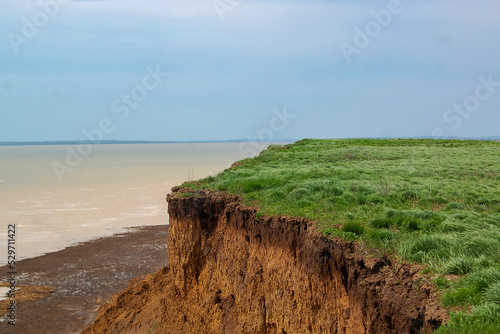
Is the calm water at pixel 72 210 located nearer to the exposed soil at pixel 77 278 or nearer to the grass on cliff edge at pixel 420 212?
the exposed soil at pixel 77 278

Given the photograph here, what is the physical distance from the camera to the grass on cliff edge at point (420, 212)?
6.62 meters

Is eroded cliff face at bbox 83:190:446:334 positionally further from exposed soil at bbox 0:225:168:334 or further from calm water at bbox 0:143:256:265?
calm water at bbox 0:143:256:265

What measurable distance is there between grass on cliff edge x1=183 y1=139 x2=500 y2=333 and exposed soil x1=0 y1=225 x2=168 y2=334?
9.15m

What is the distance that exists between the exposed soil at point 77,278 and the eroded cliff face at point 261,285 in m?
3.95

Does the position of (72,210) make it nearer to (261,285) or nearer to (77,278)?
(77,278)

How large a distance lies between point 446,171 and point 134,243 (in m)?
22.2

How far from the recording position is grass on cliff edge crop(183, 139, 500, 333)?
662 centimetres

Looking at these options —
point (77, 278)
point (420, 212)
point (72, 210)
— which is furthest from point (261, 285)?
point (72, 210)

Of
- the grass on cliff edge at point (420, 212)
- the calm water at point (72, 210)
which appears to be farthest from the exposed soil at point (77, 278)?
the grass on cliff edge at point (420, 212)

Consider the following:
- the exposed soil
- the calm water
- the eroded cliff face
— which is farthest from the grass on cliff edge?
the calm water

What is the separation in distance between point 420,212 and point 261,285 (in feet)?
14.0

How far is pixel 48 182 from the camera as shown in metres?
76.4

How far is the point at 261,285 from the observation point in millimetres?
11930

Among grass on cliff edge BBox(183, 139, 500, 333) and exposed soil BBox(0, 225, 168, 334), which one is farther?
exposed soil BBox(0, 225, 168, 334)
